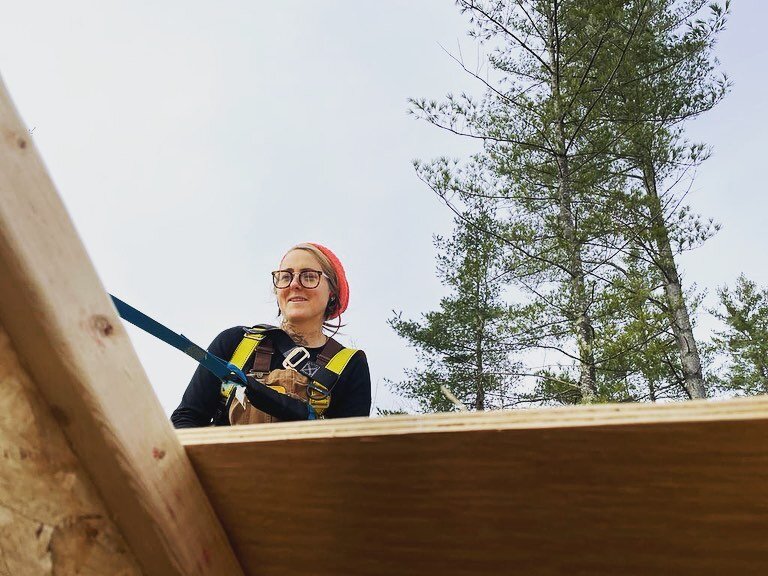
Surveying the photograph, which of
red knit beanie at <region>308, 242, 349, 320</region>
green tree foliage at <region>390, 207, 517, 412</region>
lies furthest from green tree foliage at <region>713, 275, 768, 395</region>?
red knit beanie at <region>308, 242, 349, 320</region>

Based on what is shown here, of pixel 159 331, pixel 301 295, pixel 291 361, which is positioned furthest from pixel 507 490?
pixel 301 295

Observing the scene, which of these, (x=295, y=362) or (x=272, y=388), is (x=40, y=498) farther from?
(x=295, y=362)

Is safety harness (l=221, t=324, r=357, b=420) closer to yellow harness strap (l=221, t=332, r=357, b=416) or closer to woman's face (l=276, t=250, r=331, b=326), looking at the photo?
yellow harness strap (l=221, t=332, r=357, b=416)

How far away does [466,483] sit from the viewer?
0.59 meters

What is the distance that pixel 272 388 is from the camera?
235 centimetres

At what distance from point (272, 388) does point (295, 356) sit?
0.31 m

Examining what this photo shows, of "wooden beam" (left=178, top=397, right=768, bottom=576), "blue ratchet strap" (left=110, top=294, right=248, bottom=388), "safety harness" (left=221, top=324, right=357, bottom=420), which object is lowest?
"wooden beam" (left=178, top=397, right=768, bottom=576)

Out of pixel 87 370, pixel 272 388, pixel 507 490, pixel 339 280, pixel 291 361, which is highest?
pixel 339 280

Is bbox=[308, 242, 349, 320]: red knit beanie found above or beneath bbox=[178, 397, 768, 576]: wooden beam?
above

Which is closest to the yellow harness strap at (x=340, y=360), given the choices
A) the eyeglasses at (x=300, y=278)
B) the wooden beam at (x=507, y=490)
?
the eyeglasses at (x=300, y=278)

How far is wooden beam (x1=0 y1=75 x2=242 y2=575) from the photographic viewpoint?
607 mm

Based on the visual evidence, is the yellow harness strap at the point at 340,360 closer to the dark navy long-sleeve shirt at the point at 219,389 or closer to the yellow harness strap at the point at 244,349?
the dark navy long-sleeve shirt at the point at 219,389

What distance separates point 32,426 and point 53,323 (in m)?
0.13

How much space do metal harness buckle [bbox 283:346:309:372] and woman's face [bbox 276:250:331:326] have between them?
0.58 ft
